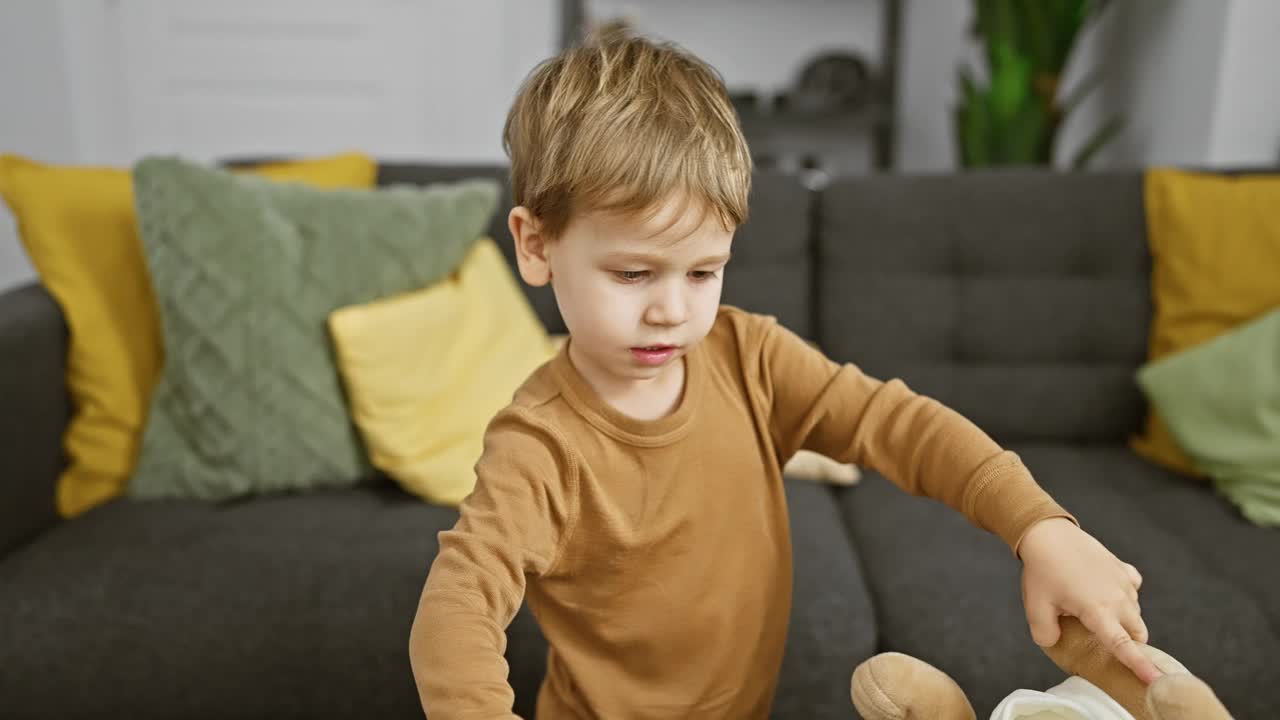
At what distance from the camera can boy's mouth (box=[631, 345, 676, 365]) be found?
808mm

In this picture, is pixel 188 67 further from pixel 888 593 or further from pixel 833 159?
pixel 888 593

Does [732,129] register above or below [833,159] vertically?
above

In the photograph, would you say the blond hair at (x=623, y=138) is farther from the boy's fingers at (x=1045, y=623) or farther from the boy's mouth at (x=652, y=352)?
the boy's fingers at (x=1045, y=623)

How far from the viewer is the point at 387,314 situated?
1699mm

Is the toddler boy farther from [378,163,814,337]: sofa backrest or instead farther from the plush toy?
[378,163,814,337]: sofa backrest

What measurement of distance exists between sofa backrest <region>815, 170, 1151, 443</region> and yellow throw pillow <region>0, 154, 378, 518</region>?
1.19m

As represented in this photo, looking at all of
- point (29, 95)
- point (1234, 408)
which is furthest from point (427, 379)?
point (29, 95)

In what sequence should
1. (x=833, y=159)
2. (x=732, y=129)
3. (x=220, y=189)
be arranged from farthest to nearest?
(x=833, y=159) < (x=220, y=189) < (x=732, y=129)

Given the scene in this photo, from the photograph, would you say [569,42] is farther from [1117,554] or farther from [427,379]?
[1117,554]

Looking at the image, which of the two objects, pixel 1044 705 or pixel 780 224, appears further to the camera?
pixel 780 224

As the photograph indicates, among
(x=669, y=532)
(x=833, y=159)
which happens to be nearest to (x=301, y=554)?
(x=669, y=532)

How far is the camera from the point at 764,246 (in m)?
1.99

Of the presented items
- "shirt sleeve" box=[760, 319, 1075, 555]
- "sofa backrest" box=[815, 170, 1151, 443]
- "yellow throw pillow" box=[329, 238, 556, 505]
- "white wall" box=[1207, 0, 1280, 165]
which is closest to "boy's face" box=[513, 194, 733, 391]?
"shirt sleeve" box=[760, 319, 1075, 555]

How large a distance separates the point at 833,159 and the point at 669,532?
3.96 meters
